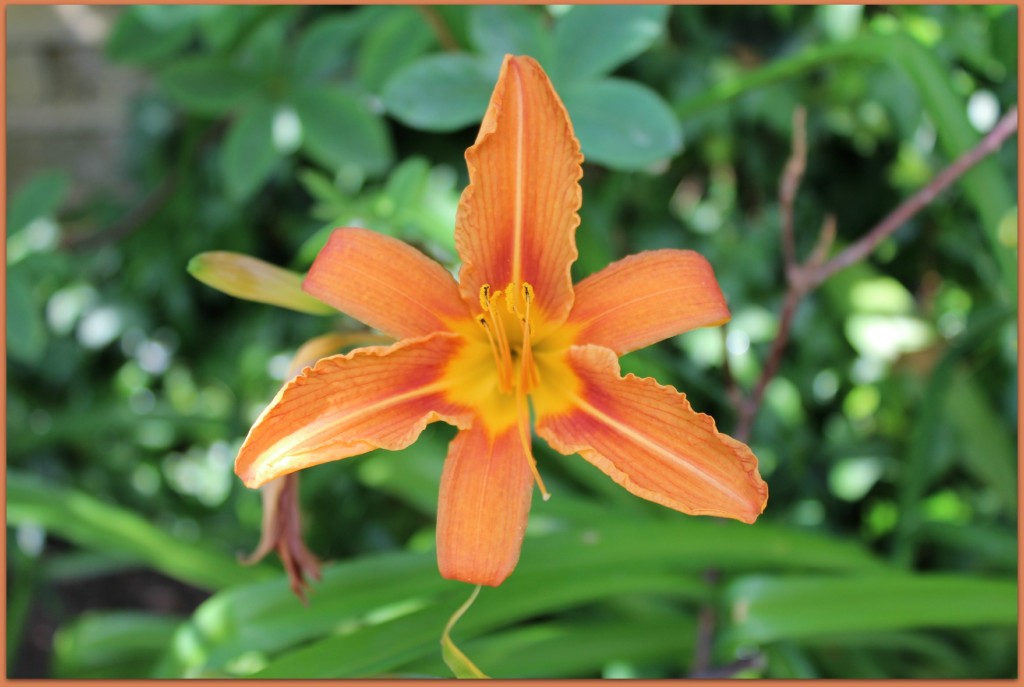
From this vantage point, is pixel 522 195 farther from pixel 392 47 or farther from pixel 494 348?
pixel 392 47

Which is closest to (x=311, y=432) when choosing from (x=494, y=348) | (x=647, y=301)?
(x=494, y=348)

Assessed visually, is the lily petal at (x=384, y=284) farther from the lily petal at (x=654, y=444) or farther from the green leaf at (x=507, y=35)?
→ the green leaf at (x=507, y=35)


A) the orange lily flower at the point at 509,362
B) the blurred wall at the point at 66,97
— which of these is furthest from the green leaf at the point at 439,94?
the blurred wall at the point at 66,97

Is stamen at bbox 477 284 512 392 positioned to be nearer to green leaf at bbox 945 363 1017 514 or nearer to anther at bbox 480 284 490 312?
anther at bbox 480 284 490 312

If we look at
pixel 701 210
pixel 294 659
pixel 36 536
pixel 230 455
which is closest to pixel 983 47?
pixel 701 210

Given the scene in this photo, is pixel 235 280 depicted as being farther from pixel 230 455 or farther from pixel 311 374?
pixel 230 455

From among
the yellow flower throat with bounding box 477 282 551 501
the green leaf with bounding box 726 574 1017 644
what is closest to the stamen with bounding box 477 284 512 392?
the yellow flower throat with bounding box 477 282 551 501
